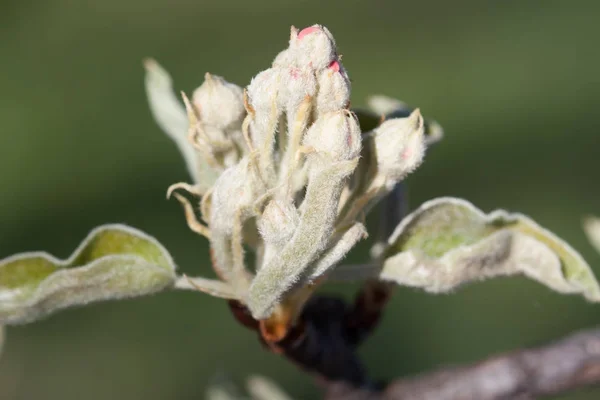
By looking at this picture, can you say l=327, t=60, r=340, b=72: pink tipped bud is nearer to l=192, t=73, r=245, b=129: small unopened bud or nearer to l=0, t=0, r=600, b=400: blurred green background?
l=192, t=73, r=245, b=129: small unopened bud

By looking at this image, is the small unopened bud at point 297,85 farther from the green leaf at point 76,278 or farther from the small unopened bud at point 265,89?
the green leaf at point 76,278

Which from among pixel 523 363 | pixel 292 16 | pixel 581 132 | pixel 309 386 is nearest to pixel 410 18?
pixel 292 16

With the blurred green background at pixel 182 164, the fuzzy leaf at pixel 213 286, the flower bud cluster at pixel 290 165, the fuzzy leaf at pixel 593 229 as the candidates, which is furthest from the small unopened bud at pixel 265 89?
the blurred green background at pixel 182 164

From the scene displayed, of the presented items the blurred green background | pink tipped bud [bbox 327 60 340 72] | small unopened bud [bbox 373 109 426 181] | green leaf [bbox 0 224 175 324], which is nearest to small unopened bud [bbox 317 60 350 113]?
pink tipped bud [bbox 327 60 340 72]

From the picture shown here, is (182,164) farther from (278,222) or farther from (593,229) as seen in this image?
(278,222)

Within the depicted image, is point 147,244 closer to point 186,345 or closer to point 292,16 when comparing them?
point 186,345

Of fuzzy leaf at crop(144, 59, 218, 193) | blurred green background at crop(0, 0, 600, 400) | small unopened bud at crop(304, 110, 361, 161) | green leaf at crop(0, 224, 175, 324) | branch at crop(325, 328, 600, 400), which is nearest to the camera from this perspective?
small unopened bud at crop(304, 110, 361, 161)
